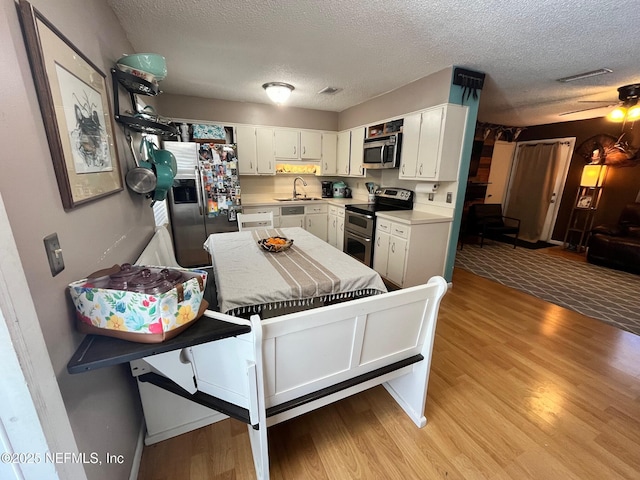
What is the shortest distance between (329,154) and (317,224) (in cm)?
136

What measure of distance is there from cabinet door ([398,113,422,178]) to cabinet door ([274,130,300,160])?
1.93m

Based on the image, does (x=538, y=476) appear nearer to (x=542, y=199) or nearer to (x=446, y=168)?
(x=446, y=168)

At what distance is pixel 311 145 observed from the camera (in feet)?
15.1

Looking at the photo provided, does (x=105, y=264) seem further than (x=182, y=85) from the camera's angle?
No

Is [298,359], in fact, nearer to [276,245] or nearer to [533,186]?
[276,245]

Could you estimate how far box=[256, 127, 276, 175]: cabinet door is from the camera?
424 cm

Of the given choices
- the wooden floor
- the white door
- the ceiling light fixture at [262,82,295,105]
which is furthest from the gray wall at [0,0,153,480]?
the white door

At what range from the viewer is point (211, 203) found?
3615 millimetres

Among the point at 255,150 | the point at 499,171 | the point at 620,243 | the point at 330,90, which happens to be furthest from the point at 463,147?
the point at 499,171

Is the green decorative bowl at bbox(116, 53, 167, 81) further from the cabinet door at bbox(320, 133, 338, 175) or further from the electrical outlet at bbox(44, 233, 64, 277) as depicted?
the cabinet door at bbox(320, 133, 338, 175)

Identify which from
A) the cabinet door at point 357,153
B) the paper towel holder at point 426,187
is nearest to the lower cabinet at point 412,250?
the paper towel holder at point 426,187

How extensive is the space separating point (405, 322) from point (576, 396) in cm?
152

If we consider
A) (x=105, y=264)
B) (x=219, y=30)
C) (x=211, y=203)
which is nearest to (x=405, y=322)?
(x=105, y=264)

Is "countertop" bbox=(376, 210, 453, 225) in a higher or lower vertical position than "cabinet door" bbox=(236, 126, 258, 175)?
lower
